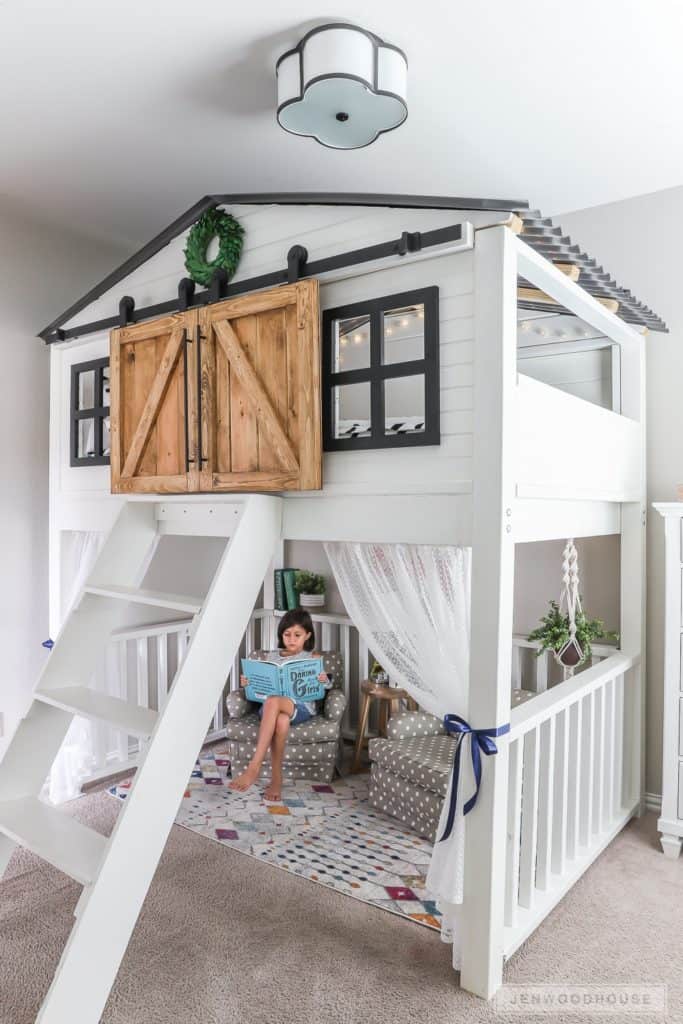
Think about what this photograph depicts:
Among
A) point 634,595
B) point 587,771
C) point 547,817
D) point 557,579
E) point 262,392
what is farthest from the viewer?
point 557,579

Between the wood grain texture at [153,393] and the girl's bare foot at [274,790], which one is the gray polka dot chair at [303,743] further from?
the wood grain texture at [153,393]

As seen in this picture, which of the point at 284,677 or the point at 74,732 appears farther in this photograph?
the point at 284,677

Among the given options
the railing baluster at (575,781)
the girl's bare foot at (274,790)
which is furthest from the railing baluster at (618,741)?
the girl's bare foot at (274,790)

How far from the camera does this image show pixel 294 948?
7.38 feet

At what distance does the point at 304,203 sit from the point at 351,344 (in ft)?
1.54

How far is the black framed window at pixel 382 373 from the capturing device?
207cm

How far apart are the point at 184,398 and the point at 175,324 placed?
276 millimetres

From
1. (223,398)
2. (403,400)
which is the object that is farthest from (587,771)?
(223,398)

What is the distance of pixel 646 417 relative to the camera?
3.35 meters

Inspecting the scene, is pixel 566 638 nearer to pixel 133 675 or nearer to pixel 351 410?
pixel 351 410

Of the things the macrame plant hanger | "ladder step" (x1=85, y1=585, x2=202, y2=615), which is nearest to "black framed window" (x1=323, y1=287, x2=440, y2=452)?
"ladder step" (x1=85, y1=585, x2=202, y2=615)

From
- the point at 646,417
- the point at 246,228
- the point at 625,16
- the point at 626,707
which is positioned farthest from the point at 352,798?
the point at 625,16

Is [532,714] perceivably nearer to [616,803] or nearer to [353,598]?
[353,598]

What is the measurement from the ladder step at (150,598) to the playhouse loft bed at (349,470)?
0.04 feet
